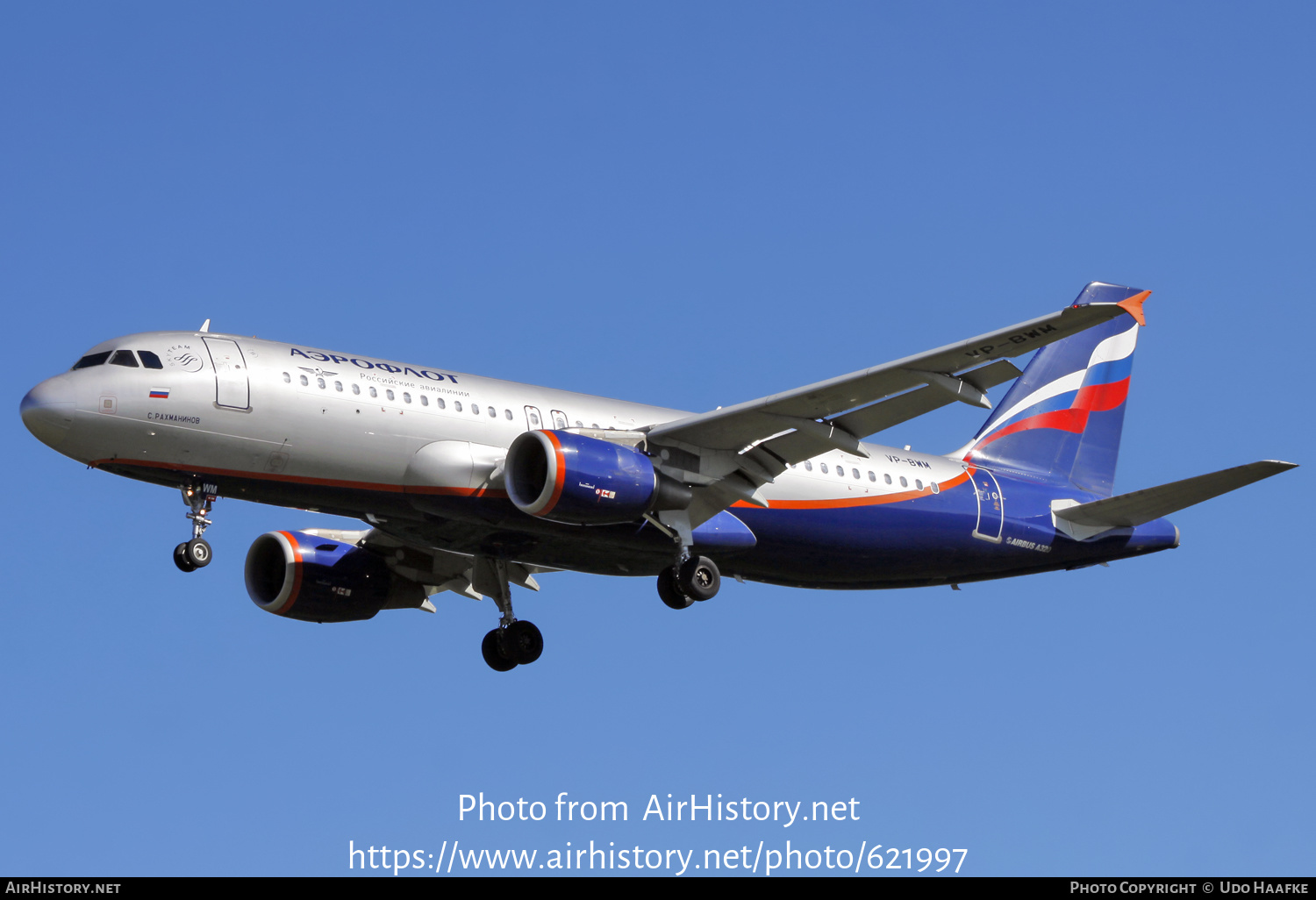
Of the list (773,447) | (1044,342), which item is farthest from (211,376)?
(1044,342)

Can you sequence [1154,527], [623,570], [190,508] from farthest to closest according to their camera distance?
1. [1154,527]
2. [623,570]
3. [190,508]

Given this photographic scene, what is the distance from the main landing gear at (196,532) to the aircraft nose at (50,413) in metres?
2.37

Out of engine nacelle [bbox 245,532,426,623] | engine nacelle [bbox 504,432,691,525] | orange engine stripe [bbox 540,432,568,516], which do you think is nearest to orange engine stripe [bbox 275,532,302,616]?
engine nacelle [bbox 245,532,426,623]

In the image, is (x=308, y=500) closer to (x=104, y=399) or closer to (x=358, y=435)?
(x=358, y=435)

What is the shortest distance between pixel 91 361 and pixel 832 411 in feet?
43.0

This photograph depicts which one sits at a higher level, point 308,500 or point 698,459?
point 698,459

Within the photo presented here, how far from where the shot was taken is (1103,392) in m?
40.8

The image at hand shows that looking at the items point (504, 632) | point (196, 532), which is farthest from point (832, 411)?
point (196, 532)

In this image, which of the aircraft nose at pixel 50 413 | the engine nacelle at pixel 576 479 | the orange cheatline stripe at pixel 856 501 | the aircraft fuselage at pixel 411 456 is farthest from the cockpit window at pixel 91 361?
the orange cheatline stripe at pixel 856 501
